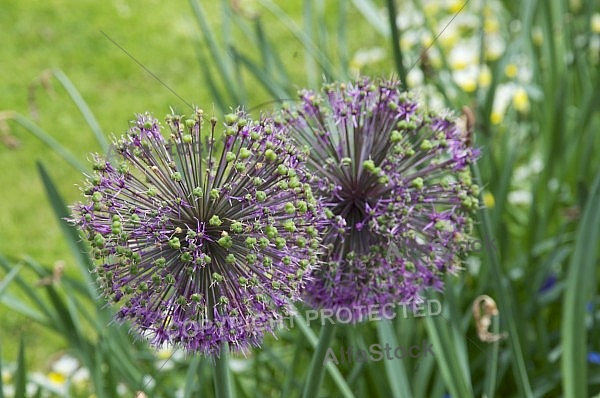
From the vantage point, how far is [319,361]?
119 centimetres

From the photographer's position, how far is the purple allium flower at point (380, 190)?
1.09 metres

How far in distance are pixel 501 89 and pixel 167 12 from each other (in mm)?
2847

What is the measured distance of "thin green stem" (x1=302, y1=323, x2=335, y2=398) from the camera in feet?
3.84

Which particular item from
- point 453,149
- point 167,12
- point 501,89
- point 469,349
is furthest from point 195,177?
point 167,12

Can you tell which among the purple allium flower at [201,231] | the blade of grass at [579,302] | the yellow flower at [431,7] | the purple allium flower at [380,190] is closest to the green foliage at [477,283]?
the blade of grass at [579,302]

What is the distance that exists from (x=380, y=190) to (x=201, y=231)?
28 centimetres

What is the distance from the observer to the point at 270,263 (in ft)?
3.05

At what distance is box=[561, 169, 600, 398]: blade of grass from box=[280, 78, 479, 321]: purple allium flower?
1.29ft

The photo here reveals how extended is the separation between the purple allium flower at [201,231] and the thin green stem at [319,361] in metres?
0.21

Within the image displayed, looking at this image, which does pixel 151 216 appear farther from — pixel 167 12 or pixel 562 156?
pixel 167 12

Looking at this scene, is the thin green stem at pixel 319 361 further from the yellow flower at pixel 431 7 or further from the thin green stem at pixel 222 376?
the yellow flower at pixel 431 7

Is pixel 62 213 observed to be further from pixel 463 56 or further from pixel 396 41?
pixel 463 56

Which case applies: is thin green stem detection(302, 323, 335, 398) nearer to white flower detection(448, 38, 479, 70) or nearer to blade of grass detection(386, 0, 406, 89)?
→ blade of grass detection(386, 0, 406, 89)

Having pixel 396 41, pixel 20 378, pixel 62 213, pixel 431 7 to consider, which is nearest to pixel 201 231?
pixel 396 41
